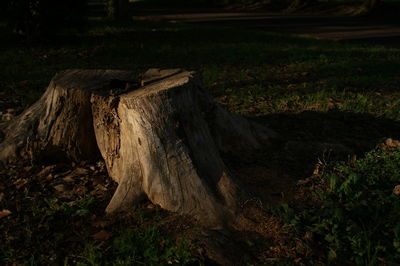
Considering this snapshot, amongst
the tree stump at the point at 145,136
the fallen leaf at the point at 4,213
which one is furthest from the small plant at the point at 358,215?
the fallen leaf at the point at 4,213

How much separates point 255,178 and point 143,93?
3.77 feet

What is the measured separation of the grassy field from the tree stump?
18cm

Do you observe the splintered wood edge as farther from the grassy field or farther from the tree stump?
the grassy field

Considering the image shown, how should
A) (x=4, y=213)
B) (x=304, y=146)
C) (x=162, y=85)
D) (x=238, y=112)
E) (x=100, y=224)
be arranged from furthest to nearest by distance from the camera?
(x=238, y=112) → (x=304, y=146) → (x=162, y=85) → (x=4, y=213) → (x=100, y=224)

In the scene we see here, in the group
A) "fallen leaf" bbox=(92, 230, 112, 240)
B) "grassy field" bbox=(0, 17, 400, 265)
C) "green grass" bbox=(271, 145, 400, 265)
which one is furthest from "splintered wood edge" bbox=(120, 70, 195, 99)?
"green grass" bbox=(271, 145, 400, 265)

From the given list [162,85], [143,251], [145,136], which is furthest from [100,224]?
[162,85]

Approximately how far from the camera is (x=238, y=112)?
5.60 m

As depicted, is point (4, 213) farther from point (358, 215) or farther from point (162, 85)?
point (358, 215)

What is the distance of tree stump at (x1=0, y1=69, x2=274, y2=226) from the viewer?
3.05 metres

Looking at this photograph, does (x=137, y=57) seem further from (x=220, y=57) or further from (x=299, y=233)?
(x=299, y=233)

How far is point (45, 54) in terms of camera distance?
9.27 metres

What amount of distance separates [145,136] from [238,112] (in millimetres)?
2644

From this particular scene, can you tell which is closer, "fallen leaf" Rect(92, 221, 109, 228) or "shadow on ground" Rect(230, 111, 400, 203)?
"fallen leaf" Rect(92, 221, 109, 228)

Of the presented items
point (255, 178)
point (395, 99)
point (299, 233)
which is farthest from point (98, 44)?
point (299, 233)
